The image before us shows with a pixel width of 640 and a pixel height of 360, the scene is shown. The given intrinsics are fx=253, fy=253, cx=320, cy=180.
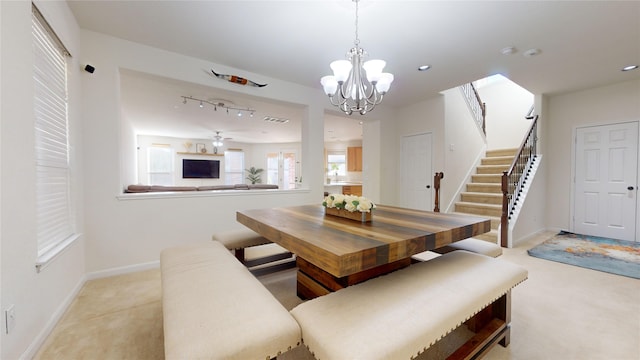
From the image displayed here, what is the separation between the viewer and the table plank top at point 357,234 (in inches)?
46.6

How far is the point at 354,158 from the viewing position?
9180mm

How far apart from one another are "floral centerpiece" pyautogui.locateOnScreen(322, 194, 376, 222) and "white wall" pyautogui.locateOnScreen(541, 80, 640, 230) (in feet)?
15.5

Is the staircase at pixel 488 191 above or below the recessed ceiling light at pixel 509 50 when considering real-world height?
below

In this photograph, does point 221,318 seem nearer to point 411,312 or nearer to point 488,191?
point 411,312

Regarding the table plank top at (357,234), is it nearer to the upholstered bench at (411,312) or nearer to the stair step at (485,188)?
the upholstered bench at (411,312)

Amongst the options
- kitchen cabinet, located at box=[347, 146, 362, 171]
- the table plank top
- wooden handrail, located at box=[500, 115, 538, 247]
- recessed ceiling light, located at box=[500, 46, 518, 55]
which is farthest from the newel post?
kitchen cabinet, located at box=[347, 146, 362, 171]

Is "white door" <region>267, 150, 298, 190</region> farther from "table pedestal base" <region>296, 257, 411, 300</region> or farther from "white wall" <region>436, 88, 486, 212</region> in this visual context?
"table pedestal base" <region>296, 257, 411, 300</region>

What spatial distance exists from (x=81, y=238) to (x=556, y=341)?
3.96m

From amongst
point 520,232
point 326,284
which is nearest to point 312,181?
point 326,284

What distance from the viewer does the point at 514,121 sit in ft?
19.9

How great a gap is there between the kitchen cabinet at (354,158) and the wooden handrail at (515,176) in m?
5.06

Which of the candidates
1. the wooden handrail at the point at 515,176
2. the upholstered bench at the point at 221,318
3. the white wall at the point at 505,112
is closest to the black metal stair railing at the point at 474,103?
the white wall at the point at 505,112

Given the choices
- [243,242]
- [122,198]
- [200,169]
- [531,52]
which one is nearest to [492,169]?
[531,52]

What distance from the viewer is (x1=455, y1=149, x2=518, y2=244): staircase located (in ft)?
13.9
